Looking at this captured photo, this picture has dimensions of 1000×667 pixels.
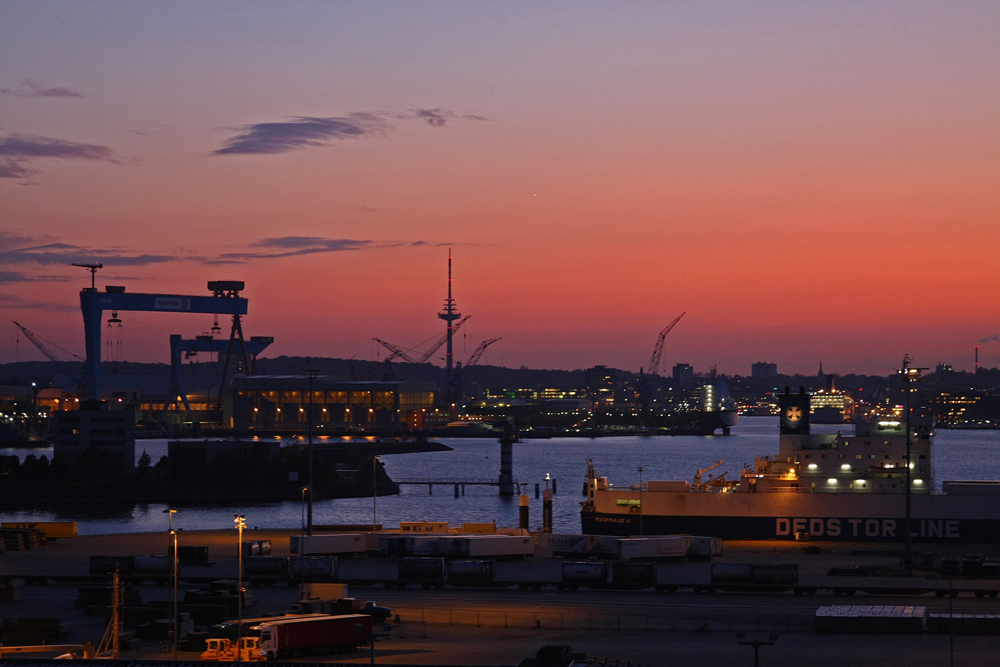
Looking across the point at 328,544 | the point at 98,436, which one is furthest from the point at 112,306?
the point at 328,544

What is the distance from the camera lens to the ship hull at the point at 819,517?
47.8 m

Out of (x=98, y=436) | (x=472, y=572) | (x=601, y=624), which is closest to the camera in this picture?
(x=601, y=624)

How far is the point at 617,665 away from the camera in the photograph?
24891mm

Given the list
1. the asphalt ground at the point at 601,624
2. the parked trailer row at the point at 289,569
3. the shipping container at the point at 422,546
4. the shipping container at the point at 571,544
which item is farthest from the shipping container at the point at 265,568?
the shipping container at the point at 571,544

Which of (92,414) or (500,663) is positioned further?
(92,414)

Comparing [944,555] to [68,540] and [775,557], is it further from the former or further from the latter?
[68,540]

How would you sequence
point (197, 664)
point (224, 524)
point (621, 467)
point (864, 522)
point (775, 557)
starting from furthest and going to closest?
point (621, 467) → point (224, 524) → point (864, 522) → point (775, 557) → point (197, 664)

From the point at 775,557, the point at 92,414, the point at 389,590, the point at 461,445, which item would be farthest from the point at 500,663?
the point at 461,445

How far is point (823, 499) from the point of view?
48906 millimetres

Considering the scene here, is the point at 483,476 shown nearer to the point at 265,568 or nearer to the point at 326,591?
the point at 265,568

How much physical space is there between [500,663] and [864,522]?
2647cm

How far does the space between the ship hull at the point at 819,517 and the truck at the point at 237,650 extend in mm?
26403

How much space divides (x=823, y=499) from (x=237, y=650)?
95.8 ft

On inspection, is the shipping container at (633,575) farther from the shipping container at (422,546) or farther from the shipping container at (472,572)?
the shipping container at (422,546)
